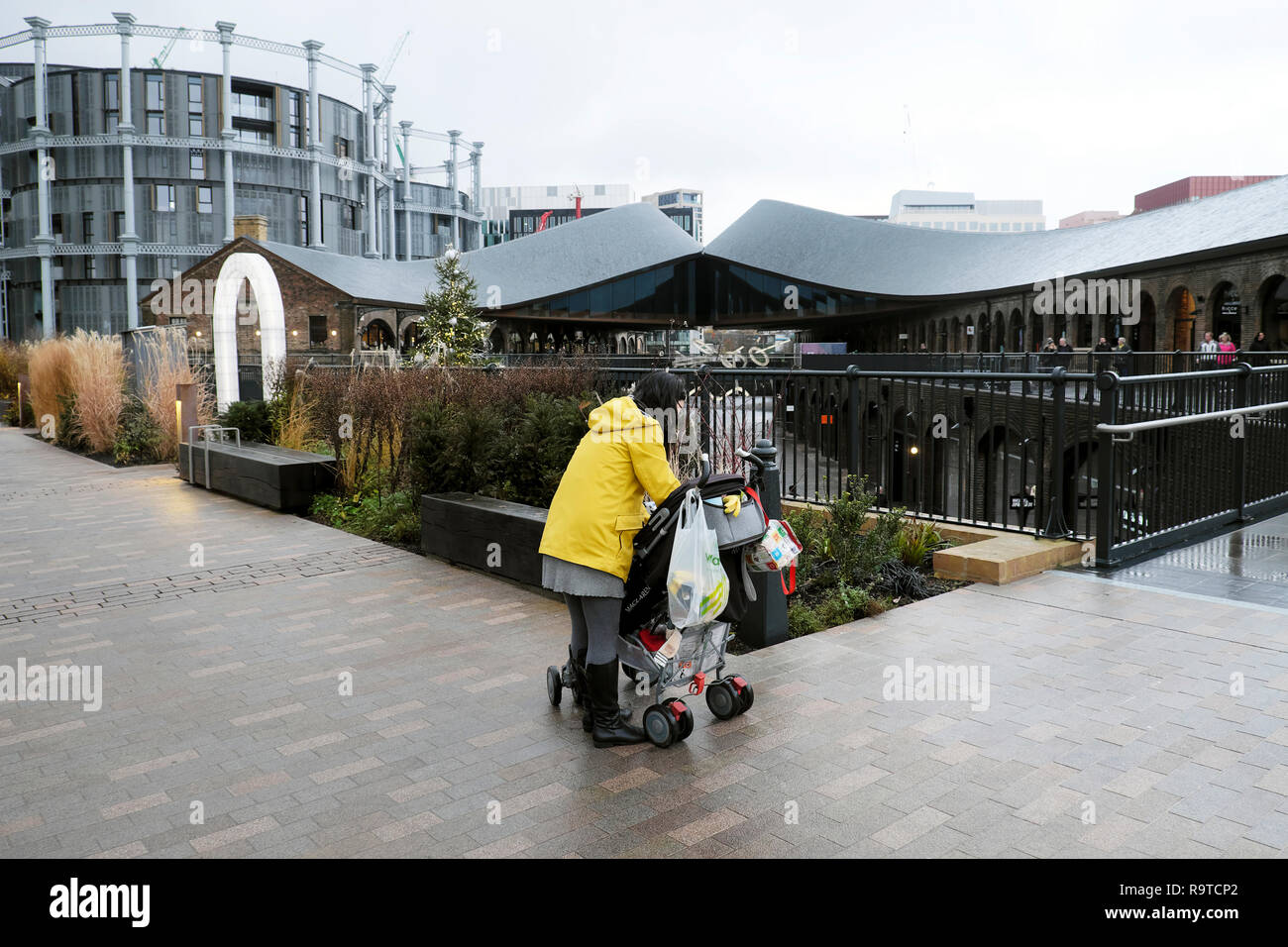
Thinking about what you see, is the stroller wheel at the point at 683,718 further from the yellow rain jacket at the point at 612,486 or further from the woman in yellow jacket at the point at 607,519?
the yellow rain jacket at the point at 612,486

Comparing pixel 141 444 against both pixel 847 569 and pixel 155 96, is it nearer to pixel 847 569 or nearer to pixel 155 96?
pixel 847 569

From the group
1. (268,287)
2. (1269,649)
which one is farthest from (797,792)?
(268,287)

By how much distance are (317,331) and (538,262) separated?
20.2 meters

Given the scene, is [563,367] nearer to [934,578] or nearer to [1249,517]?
[934,578]

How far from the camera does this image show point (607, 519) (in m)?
4.18

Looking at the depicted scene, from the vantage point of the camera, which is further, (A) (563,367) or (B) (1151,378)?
(A) (563,367)

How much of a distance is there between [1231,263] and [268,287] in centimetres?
2486

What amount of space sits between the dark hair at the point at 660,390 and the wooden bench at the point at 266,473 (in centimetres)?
753

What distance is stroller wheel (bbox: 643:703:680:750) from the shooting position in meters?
4.22

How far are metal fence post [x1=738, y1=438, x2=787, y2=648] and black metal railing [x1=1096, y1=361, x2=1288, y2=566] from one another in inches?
103

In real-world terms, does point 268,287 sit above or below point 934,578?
above

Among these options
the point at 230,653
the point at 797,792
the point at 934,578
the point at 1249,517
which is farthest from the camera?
the point at 1249,517

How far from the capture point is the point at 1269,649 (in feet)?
17.2

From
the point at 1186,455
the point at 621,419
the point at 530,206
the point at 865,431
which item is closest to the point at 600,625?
the point at 621,419
